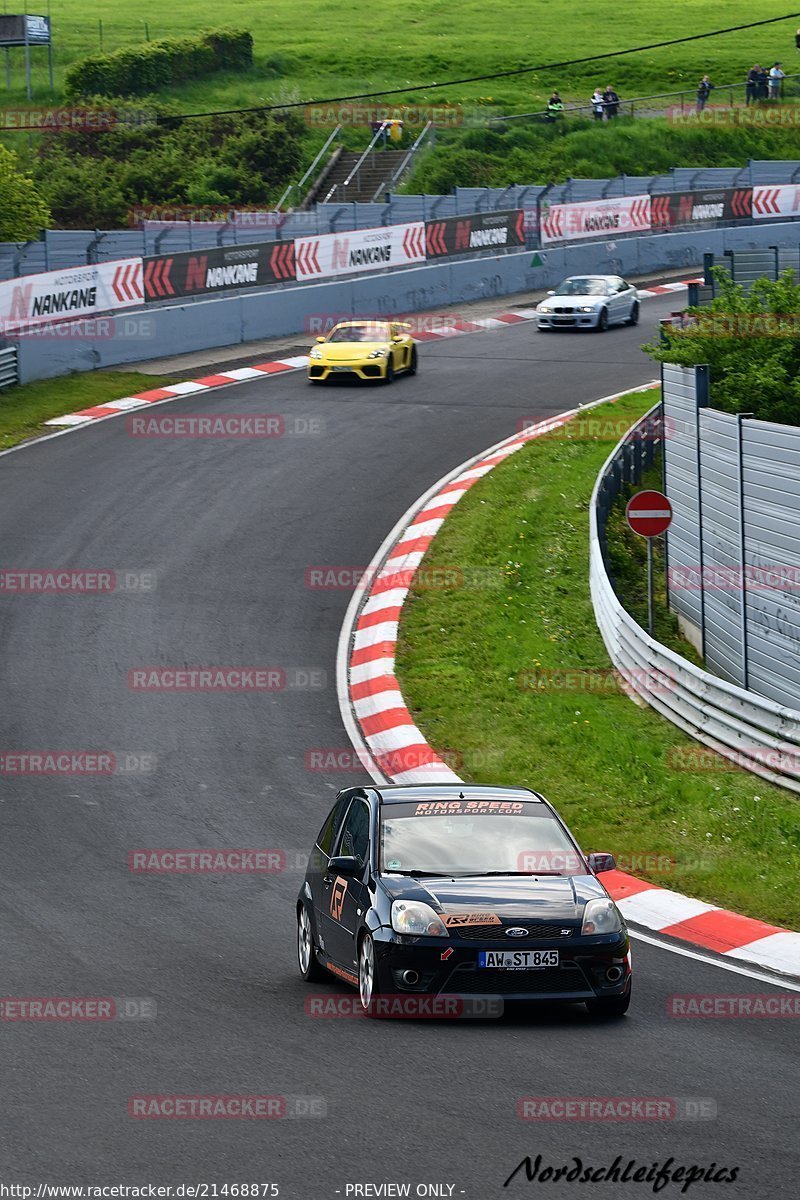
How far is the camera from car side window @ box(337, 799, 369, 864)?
9.91m

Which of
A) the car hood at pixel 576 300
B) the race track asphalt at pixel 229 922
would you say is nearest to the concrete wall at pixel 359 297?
the car hood at pixel 576 300

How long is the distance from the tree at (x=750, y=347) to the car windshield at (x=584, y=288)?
1742cm

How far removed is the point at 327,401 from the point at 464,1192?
25.8 metres

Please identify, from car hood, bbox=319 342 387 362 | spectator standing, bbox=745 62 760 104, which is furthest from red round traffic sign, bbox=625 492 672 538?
spectator standing, bbox=745 62 760 104

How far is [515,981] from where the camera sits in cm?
888

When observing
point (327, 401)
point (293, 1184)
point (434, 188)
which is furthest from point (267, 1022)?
point (434, 188)

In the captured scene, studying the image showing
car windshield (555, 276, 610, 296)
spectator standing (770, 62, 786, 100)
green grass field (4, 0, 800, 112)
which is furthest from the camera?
green grass field (4, 0, 800, 112)

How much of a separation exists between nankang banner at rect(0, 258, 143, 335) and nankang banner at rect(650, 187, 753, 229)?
20266 millimetres

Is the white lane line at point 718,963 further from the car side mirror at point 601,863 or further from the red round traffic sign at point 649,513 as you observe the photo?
the red round traffic sign at point 649,513

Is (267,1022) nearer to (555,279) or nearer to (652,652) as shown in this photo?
(652,652)

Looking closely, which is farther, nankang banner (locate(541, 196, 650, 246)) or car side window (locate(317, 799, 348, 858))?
nankang banner (locate(541, 196, 650, 246))

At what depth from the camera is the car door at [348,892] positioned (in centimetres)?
953

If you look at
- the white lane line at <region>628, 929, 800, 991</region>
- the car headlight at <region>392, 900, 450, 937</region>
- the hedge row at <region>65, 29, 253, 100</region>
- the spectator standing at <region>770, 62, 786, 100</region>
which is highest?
the hedge row at <region>65, 29, 253, 100</region>

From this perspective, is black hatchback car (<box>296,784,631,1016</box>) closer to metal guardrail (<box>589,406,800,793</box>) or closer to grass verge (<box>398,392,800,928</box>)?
grass verge (<box>398,392,800,928</box>)
